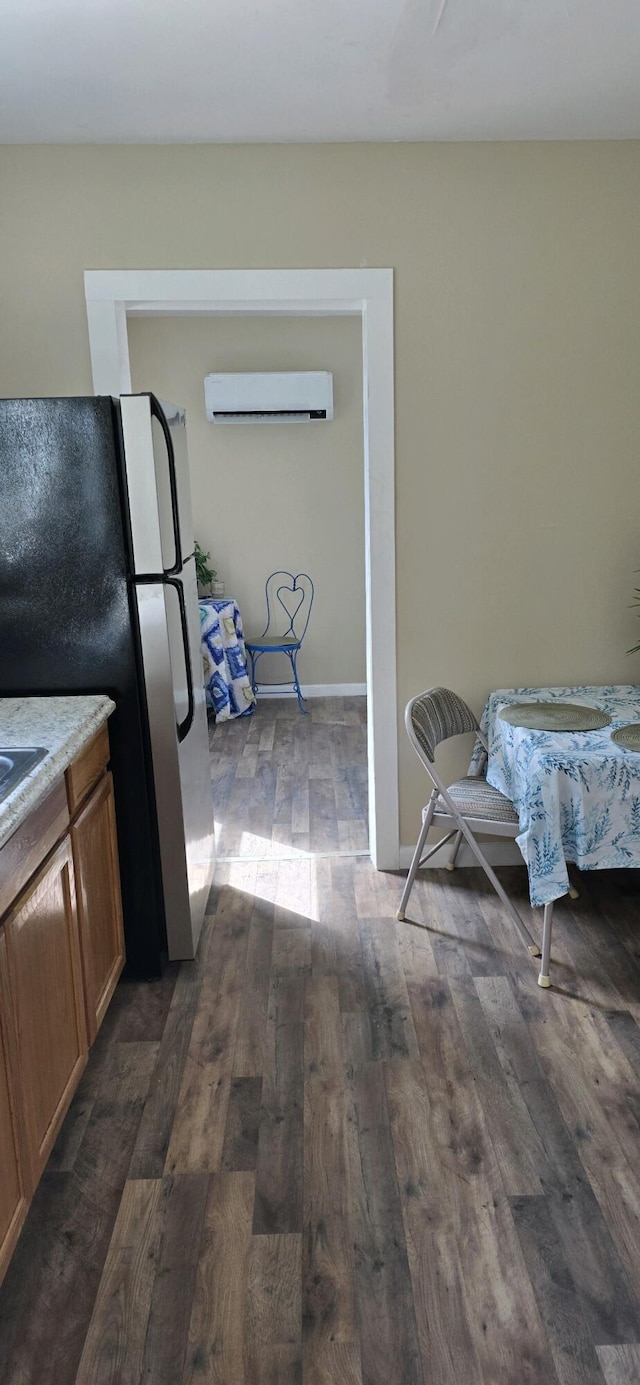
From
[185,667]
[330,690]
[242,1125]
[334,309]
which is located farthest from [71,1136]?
[330,690]

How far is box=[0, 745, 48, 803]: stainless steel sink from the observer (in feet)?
6.16

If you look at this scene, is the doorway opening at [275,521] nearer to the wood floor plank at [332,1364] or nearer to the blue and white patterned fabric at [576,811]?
the blue and white patterned fabric at [576,811]

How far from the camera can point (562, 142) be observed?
3139 mm

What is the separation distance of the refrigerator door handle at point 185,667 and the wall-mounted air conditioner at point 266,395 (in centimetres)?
330

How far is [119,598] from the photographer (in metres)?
2.63

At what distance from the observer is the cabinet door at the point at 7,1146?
65.6 inches

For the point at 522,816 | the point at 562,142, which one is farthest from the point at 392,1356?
the point at 562,142

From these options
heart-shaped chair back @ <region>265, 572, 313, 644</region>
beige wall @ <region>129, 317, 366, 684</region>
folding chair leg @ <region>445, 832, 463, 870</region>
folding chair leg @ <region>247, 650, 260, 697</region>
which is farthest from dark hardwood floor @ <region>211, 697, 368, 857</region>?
beige wall @ <region>129, 317, 366, 684</region>

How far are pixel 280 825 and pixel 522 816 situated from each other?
1.53m

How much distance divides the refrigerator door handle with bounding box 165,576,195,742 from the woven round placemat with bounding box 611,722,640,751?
130 cm

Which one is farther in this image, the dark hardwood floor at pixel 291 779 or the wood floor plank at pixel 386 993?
the dark hardwood floor at pixel 291 779

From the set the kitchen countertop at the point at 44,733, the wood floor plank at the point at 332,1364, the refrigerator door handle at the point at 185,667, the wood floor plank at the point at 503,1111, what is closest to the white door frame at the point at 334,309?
the refrigerator door handle at the point at 185,667

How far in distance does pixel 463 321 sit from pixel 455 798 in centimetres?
164

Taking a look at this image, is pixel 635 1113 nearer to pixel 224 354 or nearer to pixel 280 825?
pixel 280 825
